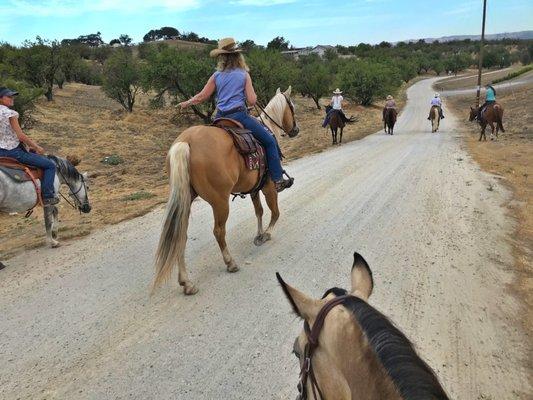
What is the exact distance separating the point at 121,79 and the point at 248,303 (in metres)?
28.6

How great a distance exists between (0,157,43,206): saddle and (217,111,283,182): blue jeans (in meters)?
3.01

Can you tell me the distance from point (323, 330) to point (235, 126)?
4030 millimetres

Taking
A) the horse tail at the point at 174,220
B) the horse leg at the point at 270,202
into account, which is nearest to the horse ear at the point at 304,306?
the horse tail at the point at 174,220

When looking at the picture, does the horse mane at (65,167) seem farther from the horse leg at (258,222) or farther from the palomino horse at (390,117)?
the palomino horse at (390,117)

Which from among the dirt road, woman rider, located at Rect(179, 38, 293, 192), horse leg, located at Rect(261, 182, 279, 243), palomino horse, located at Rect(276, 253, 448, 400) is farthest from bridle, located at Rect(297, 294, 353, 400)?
horse leg, located at Rect(261, 182, 279, 243)

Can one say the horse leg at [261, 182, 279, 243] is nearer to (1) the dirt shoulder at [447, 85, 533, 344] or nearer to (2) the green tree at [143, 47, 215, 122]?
(1) the dirt shoulder at [447, 85, 533, 344]

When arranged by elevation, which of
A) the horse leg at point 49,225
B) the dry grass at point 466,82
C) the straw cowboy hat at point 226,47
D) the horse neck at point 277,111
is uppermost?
the straw cowboy hat at point 226,47

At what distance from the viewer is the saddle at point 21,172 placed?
5.86 m

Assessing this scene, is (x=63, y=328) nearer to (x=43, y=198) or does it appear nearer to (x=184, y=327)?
(x=184, y=327)

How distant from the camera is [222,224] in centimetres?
499

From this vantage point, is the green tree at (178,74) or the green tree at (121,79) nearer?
the green tree at (178,74)

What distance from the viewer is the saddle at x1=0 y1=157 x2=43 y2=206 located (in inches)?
231

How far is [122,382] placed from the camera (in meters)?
3.37

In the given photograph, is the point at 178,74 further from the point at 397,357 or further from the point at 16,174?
the point at 397,357
